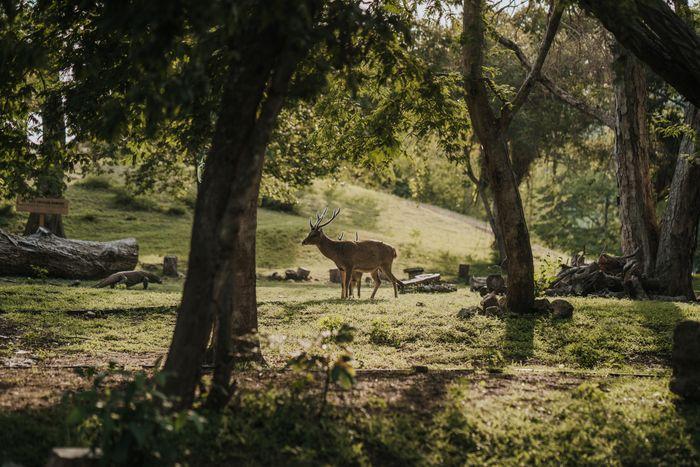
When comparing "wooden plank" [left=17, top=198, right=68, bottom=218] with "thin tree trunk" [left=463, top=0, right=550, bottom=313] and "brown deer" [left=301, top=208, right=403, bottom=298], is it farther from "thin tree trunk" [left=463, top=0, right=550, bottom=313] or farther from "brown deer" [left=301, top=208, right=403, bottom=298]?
"thin tree trunk" [left=463, top=0, right=550, bottom=313]

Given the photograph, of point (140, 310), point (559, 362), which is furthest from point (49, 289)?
point (559, 362)

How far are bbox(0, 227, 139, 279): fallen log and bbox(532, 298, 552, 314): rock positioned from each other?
521 inches

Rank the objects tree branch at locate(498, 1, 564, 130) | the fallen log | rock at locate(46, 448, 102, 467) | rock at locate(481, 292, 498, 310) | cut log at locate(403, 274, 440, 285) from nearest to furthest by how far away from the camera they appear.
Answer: rock at locate(46, 448, 102, 467)
tree branch at locate(498, 1, 564, 130)
rock at locate(481, 292, 498, 310)
the fallen log
cut log at locate(403, 274, 440, 285)

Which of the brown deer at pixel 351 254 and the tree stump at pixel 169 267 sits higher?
the brown deer at pixel 351 254

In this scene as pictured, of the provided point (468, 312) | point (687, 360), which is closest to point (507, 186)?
point (468, 312)

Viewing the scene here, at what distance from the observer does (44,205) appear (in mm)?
21359

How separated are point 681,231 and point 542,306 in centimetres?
513

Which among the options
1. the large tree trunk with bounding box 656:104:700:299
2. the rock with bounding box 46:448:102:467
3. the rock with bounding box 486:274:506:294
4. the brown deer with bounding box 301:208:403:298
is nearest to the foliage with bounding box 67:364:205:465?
the rock with bounding box 46:448:102:467

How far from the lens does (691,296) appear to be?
1617cm

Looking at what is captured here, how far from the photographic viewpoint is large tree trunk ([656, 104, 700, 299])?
1594cm

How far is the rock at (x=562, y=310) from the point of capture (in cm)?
1246

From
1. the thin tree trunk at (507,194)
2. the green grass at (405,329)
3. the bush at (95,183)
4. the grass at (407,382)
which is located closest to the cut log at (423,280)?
the grass at (407,382)

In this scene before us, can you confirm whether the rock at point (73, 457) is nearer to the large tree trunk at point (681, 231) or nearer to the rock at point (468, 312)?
the rock at point (468, 312)

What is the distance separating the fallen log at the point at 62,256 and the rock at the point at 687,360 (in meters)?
16.8
